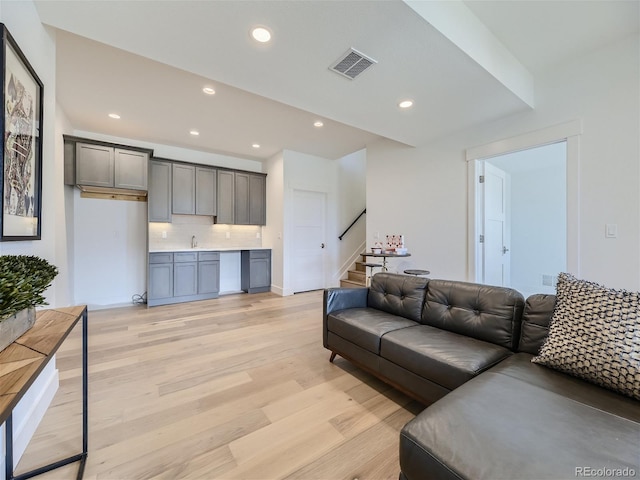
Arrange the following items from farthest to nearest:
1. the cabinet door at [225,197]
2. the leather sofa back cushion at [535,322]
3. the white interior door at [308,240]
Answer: the white interior door at [308,240] < the cabinet door at [225,197] < the leather sofa back cushion at [535,322]

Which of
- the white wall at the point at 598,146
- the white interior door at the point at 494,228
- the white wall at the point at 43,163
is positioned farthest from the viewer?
the white interior door at the point at 494,228

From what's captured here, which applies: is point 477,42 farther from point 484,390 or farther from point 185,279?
point 185,279

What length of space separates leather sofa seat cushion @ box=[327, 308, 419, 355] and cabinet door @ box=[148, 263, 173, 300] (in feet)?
10.4

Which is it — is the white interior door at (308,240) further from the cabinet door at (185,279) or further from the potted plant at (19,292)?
the potted plant at (19,292)

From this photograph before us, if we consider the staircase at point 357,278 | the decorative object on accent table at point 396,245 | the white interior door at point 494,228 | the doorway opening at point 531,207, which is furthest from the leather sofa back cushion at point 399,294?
the staircase at point 357,278

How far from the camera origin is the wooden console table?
69cm

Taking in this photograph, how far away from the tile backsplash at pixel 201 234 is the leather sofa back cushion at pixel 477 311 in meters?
4.18

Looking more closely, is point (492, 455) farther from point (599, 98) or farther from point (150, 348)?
point (599, 98)

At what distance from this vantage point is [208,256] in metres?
4.64

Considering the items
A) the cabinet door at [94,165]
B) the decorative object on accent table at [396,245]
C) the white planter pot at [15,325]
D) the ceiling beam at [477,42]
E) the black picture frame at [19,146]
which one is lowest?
the white planter pot at [15,325]

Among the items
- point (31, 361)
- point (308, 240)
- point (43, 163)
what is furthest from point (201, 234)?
point (31, 361)

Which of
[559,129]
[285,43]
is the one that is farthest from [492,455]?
[559,129]

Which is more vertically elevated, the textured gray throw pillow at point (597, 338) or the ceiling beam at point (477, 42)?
the ceiling beam at point (477, 42)

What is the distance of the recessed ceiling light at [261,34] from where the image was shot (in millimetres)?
1754
